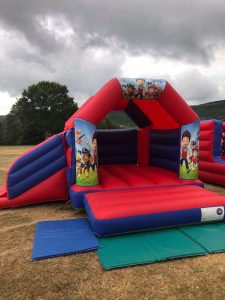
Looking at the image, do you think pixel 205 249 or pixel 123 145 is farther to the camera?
pixel 123 145

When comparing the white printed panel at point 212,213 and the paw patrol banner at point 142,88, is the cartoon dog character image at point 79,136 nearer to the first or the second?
the paw patrol banner at point 142,88

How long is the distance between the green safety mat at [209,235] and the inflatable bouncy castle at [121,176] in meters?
0.10

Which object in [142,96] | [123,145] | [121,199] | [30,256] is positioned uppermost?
[142,96]

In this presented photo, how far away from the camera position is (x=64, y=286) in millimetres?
2219

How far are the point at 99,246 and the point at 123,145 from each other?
3575 mm

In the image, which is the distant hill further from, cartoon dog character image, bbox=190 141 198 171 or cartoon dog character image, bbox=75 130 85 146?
cartoon dog character image, bbox=75 130 85 146

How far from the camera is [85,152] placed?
398cm

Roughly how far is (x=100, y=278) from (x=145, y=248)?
66 centimetres

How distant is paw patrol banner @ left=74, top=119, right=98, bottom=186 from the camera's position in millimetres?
3945

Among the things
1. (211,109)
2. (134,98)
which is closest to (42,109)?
(134,98)

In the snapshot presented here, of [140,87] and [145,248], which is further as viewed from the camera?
[140,87]

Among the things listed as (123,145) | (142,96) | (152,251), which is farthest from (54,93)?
(152,251)

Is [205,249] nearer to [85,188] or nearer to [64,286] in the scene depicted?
[64,286]

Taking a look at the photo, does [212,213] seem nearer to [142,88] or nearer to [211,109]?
[142,88]
